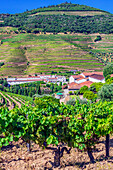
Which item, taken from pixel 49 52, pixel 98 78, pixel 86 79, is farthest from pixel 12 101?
pixel 49 52

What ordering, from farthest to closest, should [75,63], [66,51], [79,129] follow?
[66,51], [75,63], [79,129]

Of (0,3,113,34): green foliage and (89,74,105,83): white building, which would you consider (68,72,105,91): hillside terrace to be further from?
(0,3,113,34): green foliage

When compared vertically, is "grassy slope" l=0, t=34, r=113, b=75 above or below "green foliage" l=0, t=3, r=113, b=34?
below

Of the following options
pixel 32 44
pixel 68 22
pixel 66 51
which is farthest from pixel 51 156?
pixel 68 22

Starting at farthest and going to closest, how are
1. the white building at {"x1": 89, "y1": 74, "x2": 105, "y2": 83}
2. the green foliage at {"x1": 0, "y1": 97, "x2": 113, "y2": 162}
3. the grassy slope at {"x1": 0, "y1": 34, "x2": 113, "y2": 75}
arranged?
the grassy slope at {"x1": 0, "y1": 34, "x2": 113, "y2": 75} → the white building at {"x1": 89, "y1": 74, "x2": 105, "y2": 83} → the green foliage at {"x1": 0, "y1": 97, "x2": 113, "y2": 162}

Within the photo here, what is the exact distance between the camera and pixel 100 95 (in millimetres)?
35344

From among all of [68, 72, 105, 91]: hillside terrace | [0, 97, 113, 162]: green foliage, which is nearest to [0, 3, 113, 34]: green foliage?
[68, 72, 105, 91]: hillside terrace

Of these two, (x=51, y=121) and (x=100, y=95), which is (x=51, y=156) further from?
(x=100, y=95)

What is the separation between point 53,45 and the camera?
13638 cm

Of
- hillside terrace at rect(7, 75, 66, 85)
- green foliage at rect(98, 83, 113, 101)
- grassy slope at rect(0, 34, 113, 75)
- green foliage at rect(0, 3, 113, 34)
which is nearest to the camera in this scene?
green foliage at rect(98, 83, 113, 101)

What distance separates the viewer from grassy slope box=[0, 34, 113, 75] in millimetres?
110000

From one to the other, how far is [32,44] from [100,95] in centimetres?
11300

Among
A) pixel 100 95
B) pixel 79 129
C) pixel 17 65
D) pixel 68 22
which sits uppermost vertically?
pixel 68 22

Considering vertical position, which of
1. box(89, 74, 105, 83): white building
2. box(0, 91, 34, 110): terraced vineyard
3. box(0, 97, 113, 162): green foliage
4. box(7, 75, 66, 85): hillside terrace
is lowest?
box(0, 97, 113, 162): green foliage
